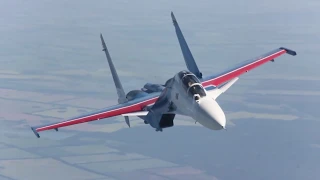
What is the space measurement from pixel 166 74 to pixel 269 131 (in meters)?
17.6

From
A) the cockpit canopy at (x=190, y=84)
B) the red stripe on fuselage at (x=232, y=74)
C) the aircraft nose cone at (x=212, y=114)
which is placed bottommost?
the red stripe on fuselage at (x=232, y=74)

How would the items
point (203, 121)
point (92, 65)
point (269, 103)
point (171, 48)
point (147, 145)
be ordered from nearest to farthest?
point (203, 121)
point (147, 145)
point (269, 103)
point (92, 65)
point (171, 48)

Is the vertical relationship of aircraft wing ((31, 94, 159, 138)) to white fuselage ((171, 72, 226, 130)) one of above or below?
below

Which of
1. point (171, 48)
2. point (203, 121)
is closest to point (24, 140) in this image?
point (203, 121)

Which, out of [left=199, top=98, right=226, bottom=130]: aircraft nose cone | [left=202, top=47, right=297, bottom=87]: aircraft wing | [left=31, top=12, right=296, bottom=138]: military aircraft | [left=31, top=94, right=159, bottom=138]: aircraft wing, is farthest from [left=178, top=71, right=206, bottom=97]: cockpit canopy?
[left=202, top=47, right=297, bottom=87]: aircraft wing

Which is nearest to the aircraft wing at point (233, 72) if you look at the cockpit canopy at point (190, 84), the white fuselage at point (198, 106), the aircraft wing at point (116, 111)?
the aircraft wing at point (116, 111)

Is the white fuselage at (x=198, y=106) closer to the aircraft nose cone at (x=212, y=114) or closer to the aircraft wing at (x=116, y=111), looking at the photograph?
the aircraft nose cone at (x=212, y=114)

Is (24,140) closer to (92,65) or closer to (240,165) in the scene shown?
(240,165)

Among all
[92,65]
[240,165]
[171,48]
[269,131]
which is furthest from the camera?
[171,48]

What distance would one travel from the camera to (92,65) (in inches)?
3332

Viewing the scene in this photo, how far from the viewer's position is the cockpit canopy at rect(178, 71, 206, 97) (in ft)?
85.4

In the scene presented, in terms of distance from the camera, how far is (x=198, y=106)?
2534 cm

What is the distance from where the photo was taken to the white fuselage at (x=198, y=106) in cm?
2417

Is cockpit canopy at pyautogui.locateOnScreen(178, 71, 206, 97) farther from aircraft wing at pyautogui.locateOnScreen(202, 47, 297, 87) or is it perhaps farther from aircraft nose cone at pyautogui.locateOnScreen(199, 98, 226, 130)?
aircraft wing at pyautogui.locateOnScreen(202, 47, 297, 87)
